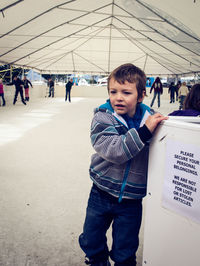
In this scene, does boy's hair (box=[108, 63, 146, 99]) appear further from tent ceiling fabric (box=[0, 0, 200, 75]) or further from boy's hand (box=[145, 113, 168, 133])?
tent ceiling fabric (box=[0, 0, 200, 75])

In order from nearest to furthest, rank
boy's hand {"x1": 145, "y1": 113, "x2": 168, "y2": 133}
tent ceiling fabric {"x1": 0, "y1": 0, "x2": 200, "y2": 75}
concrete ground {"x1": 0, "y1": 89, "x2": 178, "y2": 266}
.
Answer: boy's hand {"x1": 145, "y1": 113, "x2": 168, "y2": 133} < concrete ground {"x1": 0, "y1": 89, "x2": 178, "y2": 266} < tent ceiling fabric {"x1": 0, "y1": 0, "x2": 200, "y2": 75}

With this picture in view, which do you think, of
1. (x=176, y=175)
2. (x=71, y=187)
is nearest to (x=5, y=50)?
(x=71, y=187)

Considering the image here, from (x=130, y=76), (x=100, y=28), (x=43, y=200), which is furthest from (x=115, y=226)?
(x=100, y=28)

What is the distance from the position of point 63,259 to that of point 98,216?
53 cm

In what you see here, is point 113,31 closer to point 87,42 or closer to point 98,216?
point 87,42

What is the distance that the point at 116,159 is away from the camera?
1070 millimetres

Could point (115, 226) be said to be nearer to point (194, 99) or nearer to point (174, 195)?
point (174, 195)

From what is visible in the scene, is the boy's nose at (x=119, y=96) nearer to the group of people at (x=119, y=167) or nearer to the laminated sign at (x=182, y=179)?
the group of people at (x=119, y=167)

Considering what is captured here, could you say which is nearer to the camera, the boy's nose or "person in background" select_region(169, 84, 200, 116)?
the boy's nose

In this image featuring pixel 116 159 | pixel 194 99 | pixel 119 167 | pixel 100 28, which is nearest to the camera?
pixel 116 159

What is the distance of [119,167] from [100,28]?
1158 cm

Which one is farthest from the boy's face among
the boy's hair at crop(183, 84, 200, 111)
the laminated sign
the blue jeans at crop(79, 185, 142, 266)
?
the boy's hair at crop(183, 84, 200, 111)

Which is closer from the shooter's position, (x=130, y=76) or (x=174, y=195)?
(x=174, y=195)

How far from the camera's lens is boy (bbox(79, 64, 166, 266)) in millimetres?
1100
